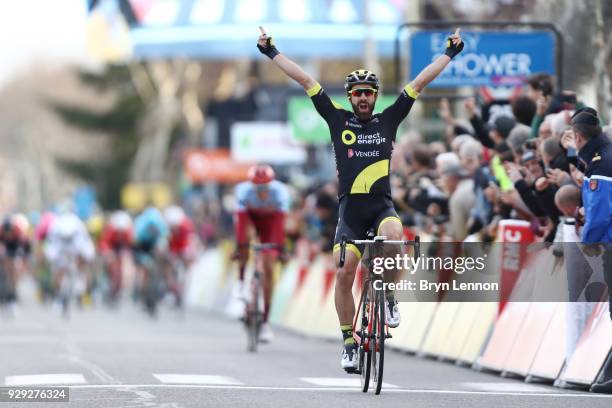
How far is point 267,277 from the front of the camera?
67.1ft

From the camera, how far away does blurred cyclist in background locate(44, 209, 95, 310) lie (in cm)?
3478

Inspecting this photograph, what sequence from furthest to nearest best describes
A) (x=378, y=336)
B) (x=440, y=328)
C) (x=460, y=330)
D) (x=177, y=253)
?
(x=177, y=253), (x=440, y=328), (x=460, y=330), (x=378, y=336)

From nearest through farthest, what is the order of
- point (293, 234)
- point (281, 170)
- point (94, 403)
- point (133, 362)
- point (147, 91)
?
point (94, 403), point (133, 362), point (293, 234), point (281, 170), point (147, 91)

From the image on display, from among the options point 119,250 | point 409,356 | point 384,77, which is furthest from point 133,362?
point 384,77

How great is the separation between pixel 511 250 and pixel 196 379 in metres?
3.39

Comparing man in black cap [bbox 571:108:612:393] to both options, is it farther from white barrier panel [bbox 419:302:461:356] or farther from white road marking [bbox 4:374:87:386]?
white barrier panel [bbox 419:302:461:356]

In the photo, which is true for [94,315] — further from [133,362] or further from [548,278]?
[548,278]

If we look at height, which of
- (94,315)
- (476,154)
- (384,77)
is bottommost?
(94,315)

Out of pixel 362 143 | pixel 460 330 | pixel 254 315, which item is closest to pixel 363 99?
pixel 362 143

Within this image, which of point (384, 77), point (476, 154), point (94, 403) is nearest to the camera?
point (94, 403)

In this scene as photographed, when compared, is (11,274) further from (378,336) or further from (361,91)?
(378,336)

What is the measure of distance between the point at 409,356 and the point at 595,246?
5696 millimetres

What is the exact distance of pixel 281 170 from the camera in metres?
53.8

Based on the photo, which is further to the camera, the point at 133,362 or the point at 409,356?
the point at 409,356
